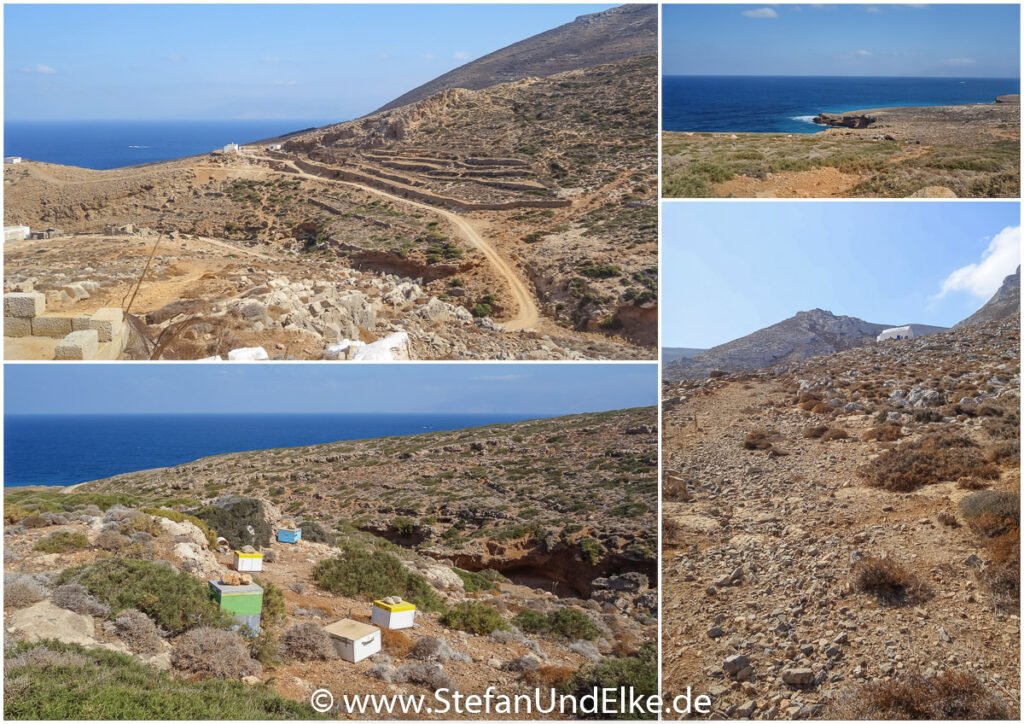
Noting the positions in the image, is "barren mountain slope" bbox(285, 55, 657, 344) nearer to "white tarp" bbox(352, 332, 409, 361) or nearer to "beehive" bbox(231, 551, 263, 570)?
"white tarp" bbox(352, 332, 409, 361)

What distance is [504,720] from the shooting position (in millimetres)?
4090

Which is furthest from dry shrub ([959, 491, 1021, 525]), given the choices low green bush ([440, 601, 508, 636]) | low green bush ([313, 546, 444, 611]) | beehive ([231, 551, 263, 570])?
beehive ([231, 551, 263, 570])

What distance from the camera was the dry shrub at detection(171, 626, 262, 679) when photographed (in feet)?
12.8

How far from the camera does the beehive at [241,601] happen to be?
4.31 m

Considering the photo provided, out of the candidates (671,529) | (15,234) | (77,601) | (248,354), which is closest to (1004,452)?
(671,529)

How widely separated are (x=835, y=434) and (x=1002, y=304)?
75.9 inches

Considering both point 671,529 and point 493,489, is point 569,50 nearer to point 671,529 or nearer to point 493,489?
point 493,489

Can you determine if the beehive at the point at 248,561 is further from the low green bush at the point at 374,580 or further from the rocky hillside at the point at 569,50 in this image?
the rocky hillside at the point at 569,50

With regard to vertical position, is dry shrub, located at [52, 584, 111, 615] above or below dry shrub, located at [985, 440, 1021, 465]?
below

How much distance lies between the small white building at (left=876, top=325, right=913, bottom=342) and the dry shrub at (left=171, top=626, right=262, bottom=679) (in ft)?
19.4

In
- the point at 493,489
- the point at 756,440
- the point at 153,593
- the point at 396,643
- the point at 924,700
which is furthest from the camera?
the point at 493,489

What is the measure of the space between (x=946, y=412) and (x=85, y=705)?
6.29 m

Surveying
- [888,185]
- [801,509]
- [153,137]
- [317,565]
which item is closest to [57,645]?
[317,565]

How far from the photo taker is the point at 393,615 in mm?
4617
